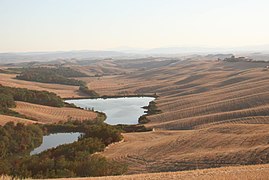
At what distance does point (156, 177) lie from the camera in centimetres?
1705

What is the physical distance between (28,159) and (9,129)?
1794cm

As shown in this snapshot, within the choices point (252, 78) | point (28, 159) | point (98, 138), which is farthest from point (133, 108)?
point (28, 159)

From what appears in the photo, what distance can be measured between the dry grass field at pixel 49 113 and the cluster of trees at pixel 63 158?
8889mm

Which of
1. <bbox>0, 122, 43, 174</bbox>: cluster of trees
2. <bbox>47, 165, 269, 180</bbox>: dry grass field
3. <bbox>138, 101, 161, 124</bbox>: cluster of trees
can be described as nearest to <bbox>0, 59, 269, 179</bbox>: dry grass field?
<bbox>47, 165, 269, 180</bbox>: dry grass field

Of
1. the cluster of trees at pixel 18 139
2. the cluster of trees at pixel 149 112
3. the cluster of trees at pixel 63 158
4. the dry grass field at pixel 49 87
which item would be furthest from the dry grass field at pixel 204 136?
the dry grass field at pixel 49 87

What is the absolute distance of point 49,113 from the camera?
64688mm

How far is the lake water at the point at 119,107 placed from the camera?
209 ft

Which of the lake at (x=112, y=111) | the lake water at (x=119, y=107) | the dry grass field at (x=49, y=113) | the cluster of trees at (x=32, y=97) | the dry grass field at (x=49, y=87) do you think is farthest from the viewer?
the dry grass field at (x=49, y=87)

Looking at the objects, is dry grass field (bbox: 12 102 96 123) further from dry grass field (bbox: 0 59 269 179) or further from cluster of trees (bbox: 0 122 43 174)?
cluster of trees (bbox: 0 122 43 174)

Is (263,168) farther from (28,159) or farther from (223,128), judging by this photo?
(223,128)

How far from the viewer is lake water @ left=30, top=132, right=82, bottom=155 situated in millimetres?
43028

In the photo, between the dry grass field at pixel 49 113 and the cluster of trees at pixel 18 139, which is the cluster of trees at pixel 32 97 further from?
the cluster of trees at pixel 18 139

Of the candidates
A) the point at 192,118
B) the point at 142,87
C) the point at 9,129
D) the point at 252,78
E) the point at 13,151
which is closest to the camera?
the point at 13,151

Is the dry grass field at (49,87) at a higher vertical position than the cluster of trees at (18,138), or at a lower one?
lower
